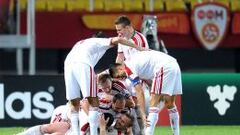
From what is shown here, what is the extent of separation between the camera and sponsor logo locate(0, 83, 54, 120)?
16.7 metres

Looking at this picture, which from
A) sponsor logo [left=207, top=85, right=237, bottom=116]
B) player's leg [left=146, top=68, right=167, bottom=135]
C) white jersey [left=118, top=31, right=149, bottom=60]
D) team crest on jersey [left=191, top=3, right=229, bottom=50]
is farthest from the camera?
team crest on jersey [left=191, top=3, right=229, bottom=50]

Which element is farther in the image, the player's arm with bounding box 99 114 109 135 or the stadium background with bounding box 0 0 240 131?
the stadium background with bounding box 0 0 240 131

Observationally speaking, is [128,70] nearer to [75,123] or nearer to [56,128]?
[75,123]

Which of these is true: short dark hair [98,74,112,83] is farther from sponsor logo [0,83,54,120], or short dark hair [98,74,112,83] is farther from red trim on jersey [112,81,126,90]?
sponsor logo [0,83,54,120]

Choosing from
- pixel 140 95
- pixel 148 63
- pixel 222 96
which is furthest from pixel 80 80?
pixel 222 96

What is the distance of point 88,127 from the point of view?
1296 cm

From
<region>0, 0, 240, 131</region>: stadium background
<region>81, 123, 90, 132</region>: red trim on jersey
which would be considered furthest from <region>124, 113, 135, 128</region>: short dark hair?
<region>0, 0, 240, 131</region>: stadium background

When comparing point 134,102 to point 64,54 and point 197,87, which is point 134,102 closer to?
point 197,87

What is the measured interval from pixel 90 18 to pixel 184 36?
240 cm

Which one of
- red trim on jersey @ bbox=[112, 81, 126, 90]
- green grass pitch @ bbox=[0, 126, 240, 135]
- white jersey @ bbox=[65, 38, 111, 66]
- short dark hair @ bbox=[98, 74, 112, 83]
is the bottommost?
green grass pitch @ bbox=[0, 126, 240, 135]

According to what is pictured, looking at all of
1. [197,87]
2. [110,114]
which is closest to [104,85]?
[110,114]

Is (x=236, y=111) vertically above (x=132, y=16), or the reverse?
(x=132, y=16)

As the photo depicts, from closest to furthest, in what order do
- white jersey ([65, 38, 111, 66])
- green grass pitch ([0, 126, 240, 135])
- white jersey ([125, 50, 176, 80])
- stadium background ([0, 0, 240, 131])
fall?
white jersey ([65, 38, 111, 66])
white jersey ([125, 50, 176, 80])
green grass pitch ([0, 126, 240, 135])
stadium background ([0, 0, 240, 131])

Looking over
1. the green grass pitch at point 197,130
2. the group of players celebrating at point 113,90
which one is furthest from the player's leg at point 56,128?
the green grass pitch at point 197,130
